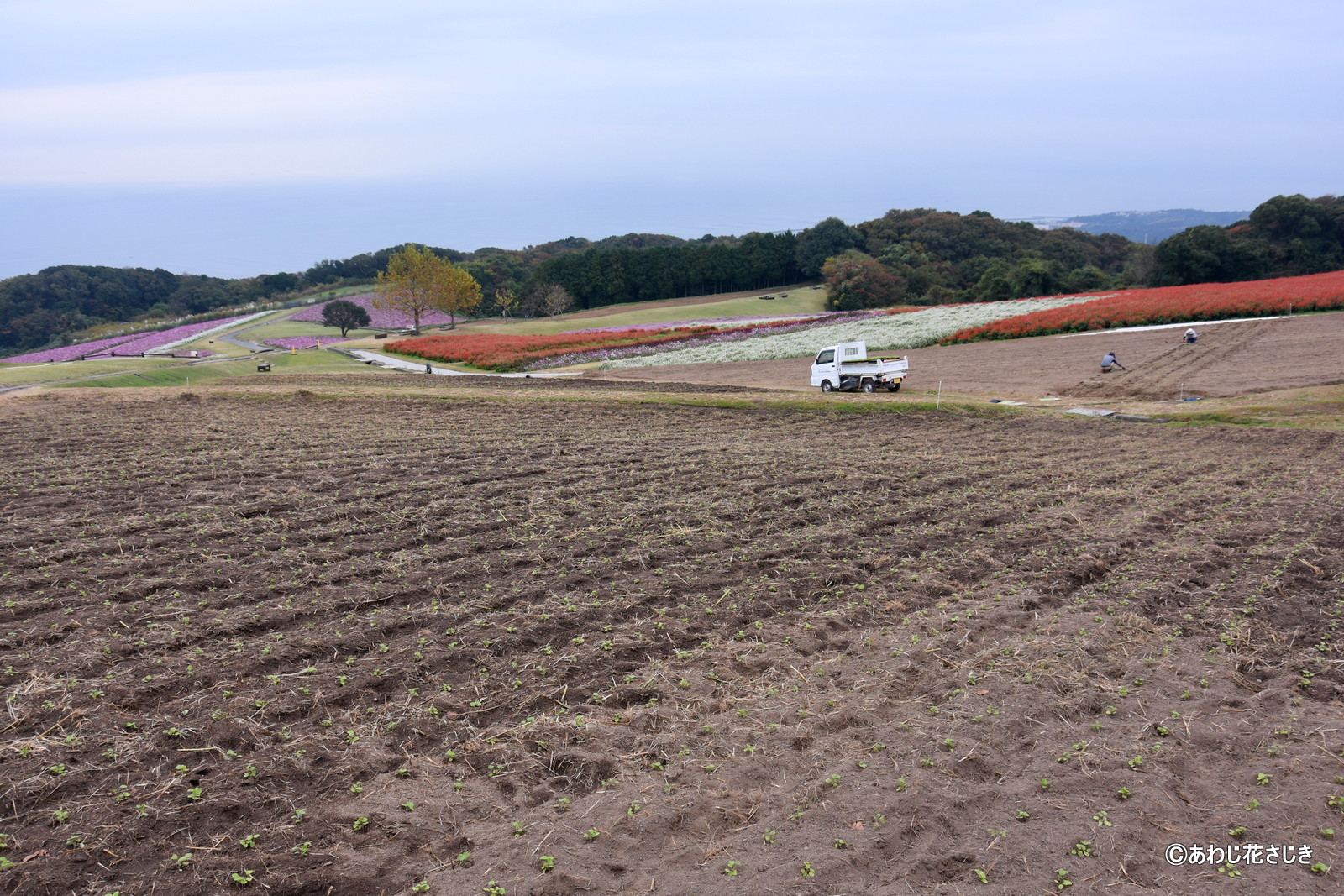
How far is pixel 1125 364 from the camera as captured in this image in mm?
32688

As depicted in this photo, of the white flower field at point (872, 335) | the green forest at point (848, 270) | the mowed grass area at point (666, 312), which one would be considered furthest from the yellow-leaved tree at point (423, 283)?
the white flower field at point (872, 335)

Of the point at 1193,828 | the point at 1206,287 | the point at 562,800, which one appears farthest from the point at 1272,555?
the point at 1206,287

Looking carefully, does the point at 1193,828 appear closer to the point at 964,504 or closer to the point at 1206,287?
the point at 964,504

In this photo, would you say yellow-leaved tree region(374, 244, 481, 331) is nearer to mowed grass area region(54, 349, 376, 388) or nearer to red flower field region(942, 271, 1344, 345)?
mowed grass area region(54, 349, 376, 388)

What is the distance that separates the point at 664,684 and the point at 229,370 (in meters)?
42.7

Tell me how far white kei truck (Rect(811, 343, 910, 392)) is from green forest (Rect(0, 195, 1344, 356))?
154 ft

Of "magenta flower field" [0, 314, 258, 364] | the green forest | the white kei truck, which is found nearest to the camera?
the white kei truck

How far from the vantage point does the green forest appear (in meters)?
69.4

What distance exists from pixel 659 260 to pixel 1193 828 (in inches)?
4001

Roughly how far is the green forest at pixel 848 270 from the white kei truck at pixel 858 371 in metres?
47.0

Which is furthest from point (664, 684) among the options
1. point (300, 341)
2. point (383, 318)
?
point (383, 318)

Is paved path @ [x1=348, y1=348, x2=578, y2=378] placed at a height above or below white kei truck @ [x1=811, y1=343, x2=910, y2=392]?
above

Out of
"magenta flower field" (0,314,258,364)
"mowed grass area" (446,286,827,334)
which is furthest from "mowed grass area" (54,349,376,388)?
"mowed grass area" (446,286,827,334)

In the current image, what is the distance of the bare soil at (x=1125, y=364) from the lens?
89.1 feet
